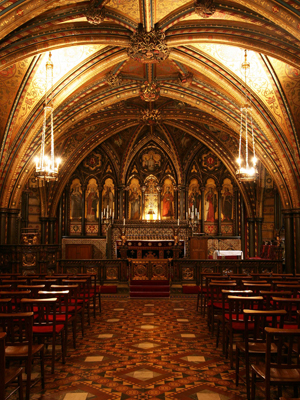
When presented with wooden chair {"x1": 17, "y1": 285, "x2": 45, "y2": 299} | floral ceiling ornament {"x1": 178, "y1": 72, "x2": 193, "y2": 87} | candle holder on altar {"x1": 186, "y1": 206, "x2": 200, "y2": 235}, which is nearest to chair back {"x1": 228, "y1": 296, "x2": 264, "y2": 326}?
wooden chair {"x1": 17, "y1": 285, "x2": 45, "y2": 299}

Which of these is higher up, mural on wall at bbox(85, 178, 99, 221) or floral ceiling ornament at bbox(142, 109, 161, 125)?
floral ceiling ornament at bbox(142, 109, 161, 125)

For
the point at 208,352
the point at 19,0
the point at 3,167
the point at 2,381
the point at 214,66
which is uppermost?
the point at 214,66

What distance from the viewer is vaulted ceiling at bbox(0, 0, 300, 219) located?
1092 cm

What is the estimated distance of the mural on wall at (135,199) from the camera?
81.8 ft

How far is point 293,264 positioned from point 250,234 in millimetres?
6431

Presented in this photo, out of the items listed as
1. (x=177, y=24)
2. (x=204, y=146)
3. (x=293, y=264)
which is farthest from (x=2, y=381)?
(x=204, y=146)

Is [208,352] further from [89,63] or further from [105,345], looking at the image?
[89,63]

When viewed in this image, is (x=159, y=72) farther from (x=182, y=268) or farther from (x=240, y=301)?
(x=240, y=301)

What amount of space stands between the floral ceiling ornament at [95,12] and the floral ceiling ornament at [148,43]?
1.50 m

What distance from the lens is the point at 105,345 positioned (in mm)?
7094

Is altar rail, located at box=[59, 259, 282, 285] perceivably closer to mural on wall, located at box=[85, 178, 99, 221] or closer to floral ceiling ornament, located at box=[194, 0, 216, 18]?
floral ceiling ornament, located at box=[194, 0, 216, 18]

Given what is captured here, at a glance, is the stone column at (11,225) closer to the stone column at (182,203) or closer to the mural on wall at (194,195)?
the stone column at (182,203)

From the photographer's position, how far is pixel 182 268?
14148 millimetres

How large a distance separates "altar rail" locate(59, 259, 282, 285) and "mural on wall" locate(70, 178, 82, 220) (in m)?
11.2
